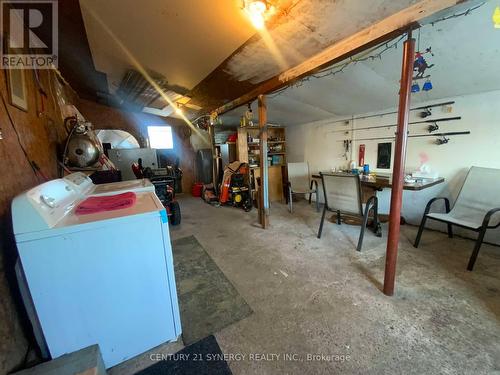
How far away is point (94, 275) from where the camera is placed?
41.4 inches

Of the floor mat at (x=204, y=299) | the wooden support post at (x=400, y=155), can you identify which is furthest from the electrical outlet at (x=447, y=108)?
the floor mat at (x=204, y=299)

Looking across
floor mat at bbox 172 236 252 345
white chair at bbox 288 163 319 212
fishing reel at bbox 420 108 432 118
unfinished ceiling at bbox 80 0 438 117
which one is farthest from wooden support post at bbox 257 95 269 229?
fishing reel at bbox 420 108 432 118

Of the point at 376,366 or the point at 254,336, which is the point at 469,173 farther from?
the point at 254,336

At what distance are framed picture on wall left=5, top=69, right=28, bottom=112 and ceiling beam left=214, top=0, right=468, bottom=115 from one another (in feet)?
7.47

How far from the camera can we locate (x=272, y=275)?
1996 mm

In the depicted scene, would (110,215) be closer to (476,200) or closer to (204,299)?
(204,299)

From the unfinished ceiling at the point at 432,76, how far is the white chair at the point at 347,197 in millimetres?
1193

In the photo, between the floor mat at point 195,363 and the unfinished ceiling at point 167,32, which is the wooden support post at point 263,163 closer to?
the unfinished ceiling at point 167,32

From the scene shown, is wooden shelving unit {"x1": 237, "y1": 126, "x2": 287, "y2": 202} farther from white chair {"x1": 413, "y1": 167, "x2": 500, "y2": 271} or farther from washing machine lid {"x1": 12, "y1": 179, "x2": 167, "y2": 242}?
washing machine lid {"x1": 12, "y1": 179, "x2": 167, "y2": 242}

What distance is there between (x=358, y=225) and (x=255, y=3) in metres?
2.98

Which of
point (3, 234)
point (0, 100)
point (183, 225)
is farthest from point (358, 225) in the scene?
point (0, 100)

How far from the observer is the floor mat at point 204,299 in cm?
145

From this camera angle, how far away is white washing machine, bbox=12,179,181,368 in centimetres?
95

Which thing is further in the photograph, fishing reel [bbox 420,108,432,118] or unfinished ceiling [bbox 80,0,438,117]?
fishing reel [bbox 420,108,432,118]
